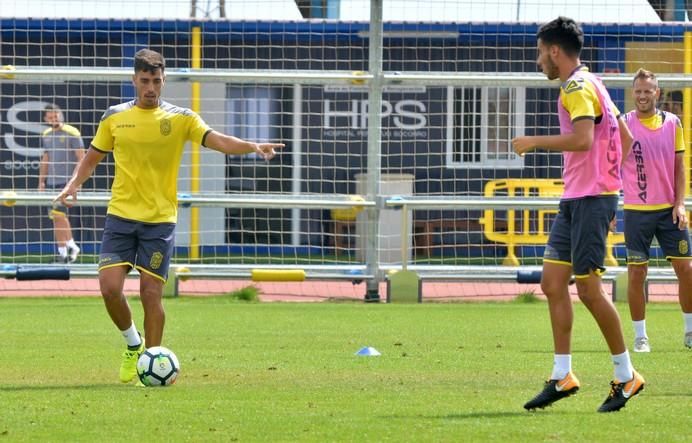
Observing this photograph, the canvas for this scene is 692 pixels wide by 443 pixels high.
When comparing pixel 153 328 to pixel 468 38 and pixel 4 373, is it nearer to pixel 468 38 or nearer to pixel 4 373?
pixel 4 373

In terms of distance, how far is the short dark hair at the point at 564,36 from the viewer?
312 inches

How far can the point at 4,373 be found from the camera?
9.80 m

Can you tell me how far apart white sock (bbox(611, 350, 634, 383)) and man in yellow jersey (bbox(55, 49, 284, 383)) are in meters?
2.90

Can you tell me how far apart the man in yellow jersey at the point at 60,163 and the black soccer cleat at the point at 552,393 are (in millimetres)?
11160

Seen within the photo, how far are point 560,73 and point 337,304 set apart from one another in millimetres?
8595

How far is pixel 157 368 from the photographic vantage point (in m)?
9.08

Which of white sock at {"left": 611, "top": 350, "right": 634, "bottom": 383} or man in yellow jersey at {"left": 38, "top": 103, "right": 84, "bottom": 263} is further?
man in yellow jersey at {"left": 38, "top": 103, "right": 84, "bottom": 263}

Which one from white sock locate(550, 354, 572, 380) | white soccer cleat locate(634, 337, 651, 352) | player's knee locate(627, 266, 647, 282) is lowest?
white soccer cleat locate(634, 337, 651, 352)

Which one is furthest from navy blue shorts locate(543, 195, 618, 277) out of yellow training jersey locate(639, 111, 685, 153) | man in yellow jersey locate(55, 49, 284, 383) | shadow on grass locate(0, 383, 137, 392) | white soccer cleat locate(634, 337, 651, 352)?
yellow training jersey locate(639, 111, 685, 153)

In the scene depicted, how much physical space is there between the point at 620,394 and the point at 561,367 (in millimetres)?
358

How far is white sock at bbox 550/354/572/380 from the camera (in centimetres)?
794

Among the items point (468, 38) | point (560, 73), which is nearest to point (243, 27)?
point (468, 38)

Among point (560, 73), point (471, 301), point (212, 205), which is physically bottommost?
point (471, 301)

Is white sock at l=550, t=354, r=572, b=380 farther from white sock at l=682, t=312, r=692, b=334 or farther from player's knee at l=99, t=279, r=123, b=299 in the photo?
white sock at l=682, t=312, r=692, b=334
